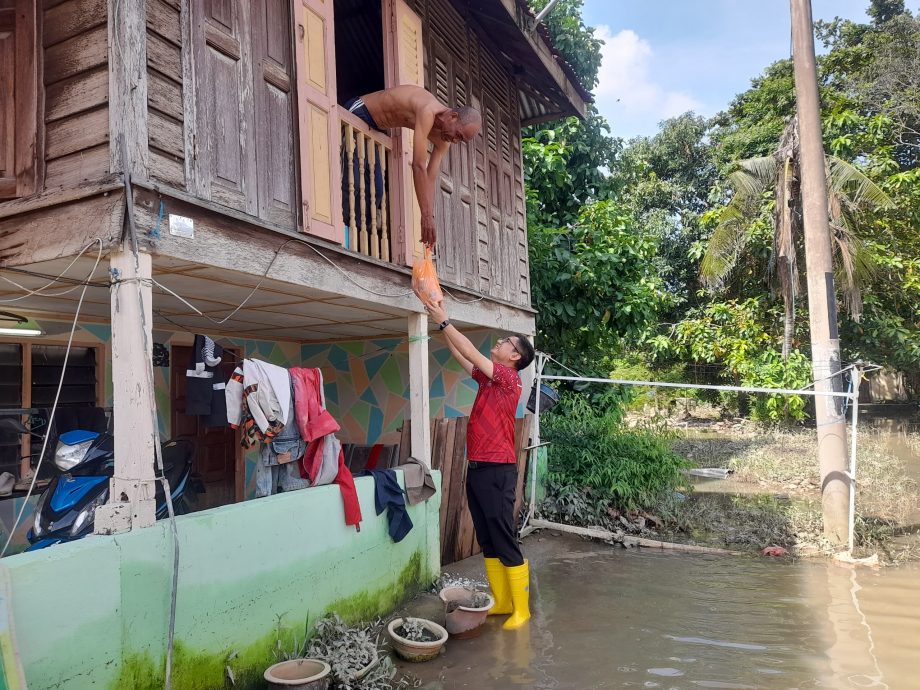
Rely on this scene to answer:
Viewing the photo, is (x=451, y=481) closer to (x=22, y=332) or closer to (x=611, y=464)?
(x=611, y=464)

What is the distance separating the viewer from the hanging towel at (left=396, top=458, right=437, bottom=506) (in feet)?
16.7

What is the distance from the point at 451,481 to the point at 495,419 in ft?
5.64

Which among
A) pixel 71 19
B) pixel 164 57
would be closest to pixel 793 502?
pixel 164 57

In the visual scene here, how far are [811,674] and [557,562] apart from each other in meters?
2.76

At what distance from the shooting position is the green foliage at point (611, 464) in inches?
318

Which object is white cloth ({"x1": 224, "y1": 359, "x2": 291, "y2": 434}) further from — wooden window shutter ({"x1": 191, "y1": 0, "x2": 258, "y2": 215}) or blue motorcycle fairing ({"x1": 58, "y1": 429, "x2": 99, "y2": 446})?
wooden window shutter ({"x1": 191, "y1": 0, "x2": 258, "y2": 215})

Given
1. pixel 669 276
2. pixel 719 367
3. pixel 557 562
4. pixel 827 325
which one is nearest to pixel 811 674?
pixel 557 562

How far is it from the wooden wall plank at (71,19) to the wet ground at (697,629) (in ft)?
12.5

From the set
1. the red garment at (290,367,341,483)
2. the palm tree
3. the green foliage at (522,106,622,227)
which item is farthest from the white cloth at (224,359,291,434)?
the palm tree

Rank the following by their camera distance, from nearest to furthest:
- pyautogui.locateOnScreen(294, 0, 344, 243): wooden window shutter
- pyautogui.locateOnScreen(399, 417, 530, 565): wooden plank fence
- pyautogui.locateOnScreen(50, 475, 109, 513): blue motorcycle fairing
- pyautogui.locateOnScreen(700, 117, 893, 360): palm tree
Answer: pyautogui.locateOnScreen(50, 475, 109, 513): blue motorcycle fairing < pyautogui.locateOnScreen(294, 0, 344, 243): wooden window shutter < pyautogui.locateOnScreen(399, 417, 530, 565): wooden plank fence < pyautogui.locateOnScreen(700, 117, 893, 360): palm tree

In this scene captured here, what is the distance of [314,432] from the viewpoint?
4.22 metres

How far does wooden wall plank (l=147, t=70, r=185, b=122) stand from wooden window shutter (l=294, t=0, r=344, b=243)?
931 mm

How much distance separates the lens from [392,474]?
16.2ft

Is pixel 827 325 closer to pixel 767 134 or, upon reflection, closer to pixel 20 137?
pixel 20 137
